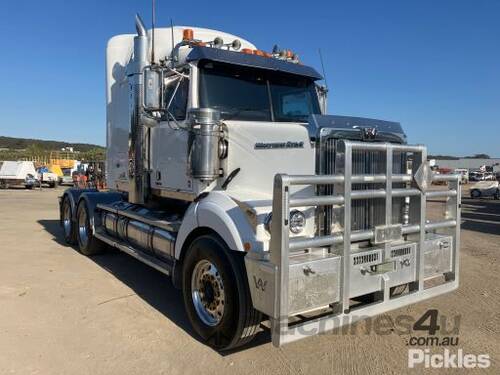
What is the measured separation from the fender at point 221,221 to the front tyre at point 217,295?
15 cm

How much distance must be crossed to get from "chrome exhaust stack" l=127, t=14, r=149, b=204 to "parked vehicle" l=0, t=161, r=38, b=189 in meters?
29.0

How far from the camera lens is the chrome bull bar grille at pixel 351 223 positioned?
11.4 feet

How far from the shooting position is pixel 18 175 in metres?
32.0

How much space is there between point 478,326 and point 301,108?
→ 318 cm

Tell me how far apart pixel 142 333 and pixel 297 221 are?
202 centimetres

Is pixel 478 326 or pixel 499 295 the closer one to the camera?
pixel 478 326

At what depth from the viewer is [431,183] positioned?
4539 mm

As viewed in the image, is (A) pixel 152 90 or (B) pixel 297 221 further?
(A) pixel 152 90

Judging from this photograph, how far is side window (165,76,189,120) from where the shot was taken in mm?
5320

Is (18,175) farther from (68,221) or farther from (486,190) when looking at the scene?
(486,190)

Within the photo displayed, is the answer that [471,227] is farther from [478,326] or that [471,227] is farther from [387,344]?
[387,344]

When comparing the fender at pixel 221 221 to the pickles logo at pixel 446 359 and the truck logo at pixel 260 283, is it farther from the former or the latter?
the pickles logo at pixel 446 359

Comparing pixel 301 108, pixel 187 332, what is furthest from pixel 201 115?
pixel 187 332

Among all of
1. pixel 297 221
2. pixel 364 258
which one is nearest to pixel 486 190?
pixel 364 258
